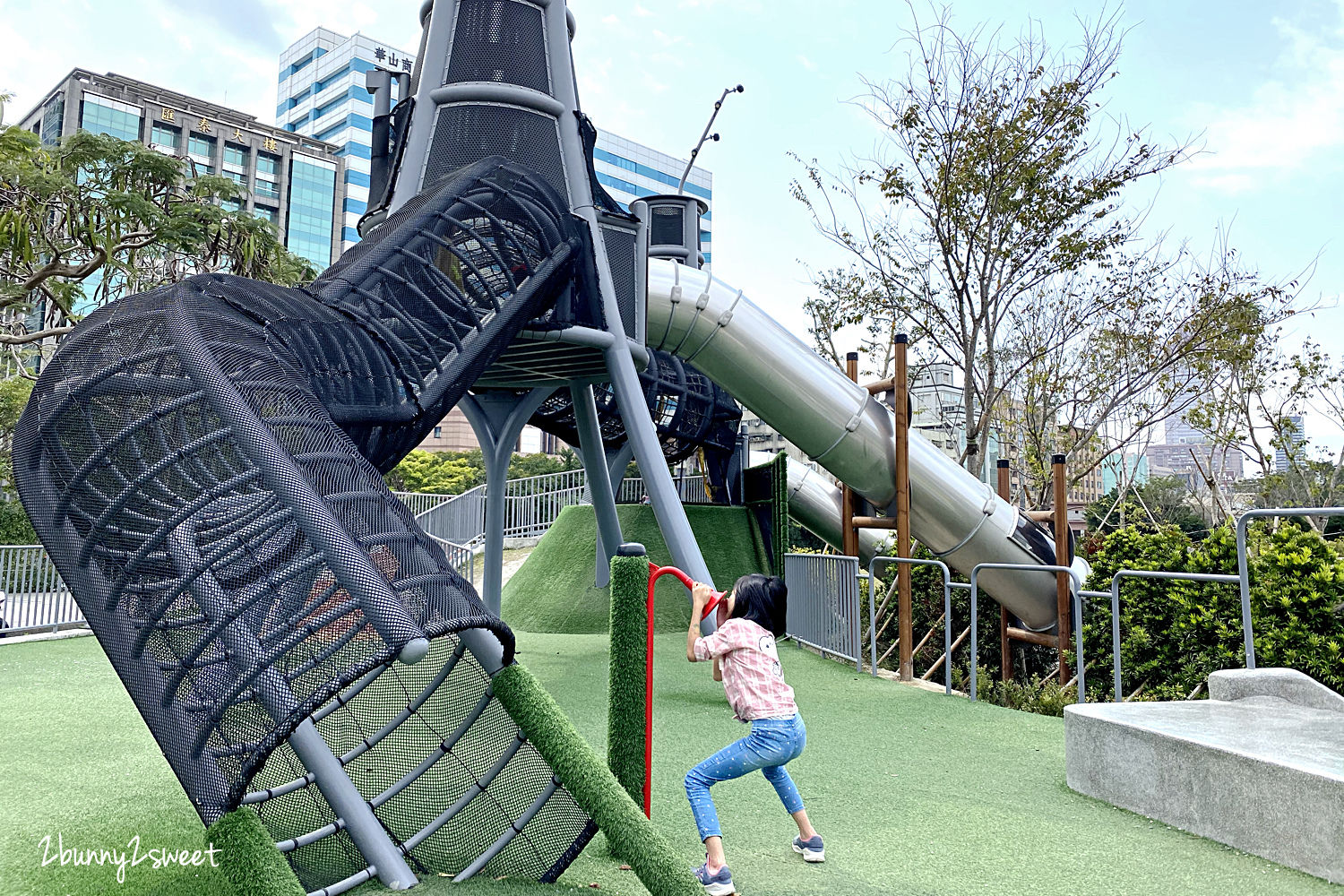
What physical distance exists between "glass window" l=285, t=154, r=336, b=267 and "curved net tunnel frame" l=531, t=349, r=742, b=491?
5214 cm

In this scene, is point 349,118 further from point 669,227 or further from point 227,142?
point 669,227

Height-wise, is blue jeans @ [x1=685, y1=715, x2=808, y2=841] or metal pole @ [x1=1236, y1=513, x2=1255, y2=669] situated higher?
metal pole @ [x1=1236, y1=513, x2=1255, y2=669]

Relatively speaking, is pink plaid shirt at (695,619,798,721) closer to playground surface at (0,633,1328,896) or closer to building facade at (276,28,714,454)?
playground surface at (0,633,1328,896)

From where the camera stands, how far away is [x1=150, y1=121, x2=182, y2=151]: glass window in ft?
186

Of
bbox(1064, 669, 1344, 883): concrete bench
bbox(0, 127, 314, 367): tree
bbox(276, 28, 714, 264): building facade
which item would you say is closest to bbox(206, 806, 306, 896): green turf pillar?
bbox(1064, 669, 1344, 883): concrete bench

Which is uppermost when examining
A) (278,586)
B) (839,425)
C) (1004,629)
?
(839,425)

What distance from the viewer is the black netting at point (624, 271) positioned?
8602mm

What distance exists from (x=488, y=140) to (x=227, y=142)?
200ft

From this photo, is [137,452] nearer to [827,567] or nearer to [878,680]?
[878,680]

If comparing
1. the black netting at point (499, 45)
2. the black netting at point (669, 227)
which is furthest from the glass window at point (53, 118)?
the black netting at point (499, 45)

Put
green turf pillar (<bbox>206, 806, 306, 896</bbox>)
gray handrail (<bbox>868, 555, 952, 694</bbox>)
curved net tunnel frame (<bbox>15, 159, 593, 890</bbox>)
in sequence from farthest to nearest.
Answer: gray handrail (<bbox>868, 555, 952, 694</bbox>)
curved net tunnel frame (<bbox>15, 159, 593, 890</bbox>)
green turf pillar (<bbox>206, 806, 306, 896</bbox>)

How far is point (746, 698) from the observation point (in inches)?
149

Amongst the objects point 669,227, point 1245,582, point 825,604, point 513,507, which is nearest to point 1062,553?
point 825,604

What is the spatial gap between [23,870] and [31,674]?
6.84m
